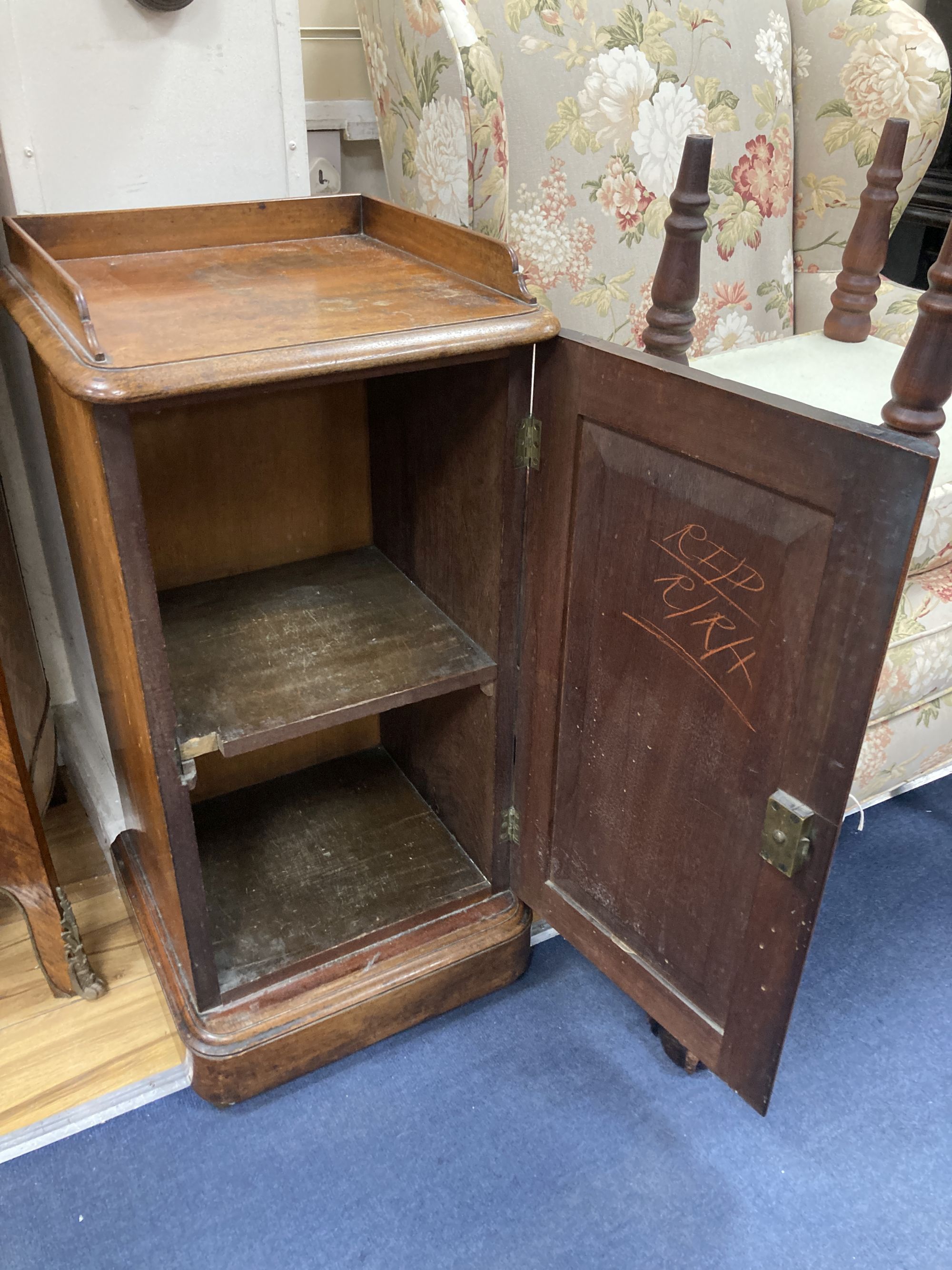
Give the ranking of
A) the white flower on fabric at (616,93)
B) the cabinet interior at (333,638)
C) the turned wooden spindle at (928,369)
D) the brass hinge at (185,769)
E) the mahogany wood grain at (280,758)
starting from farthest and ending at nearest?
1. the mahogany wood grain at (280,758)
2. the white flower on fabric at (616,93)
3. the cabinet interior at (333,638)
4. the brass hinge at (185,769)
5. the turned wooden spindle at (928,369)

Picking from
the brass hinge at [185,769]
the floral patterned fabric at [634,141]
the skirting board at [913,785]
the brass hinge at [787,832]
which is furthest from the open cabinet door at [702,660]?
the skirting board at [913,785]

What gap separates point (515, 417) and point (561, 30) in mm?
574

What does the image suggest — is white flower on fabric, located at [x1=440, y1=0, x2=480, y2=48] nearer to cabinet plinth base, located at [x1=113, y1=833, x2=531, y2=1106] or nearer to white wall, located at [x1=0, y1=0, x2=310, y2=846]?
white wall, located at [x1=0, y1=0, x2=310, y2=846]

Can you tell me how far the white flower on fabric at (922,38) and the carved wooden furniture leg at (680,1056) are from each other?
1.28 meters

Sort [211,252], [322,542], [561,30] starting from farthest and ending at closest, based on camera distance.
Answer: [322,542] → [561,30] → [211,252]

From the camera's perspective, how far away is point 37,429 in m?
1.09

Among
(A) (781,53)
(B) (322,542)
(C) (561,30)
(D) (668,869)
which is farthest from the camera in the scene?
(A) (781,53)

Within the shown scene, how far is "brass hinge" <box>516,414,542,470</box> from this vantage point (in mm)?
870

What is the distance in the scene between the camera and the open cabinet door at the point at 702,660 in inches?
25.1

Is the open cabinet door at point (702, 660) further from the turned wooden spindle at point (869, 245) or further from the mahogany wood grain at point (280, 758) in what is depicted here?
the turned wooden spindle at point (869, 245)

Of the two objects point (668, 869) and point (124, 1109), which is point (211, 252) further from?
point (124, 1109)

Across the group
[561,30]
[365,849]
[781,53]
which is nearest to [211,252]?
[561,30]

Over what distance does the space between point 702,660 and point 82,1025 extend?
2.77 feet

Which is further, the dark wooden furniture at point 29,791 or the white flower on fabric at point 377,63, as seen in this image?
the white flower on fabric at point 377,63
